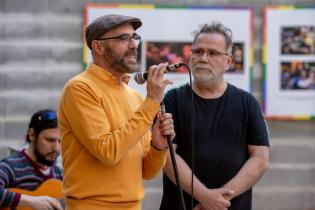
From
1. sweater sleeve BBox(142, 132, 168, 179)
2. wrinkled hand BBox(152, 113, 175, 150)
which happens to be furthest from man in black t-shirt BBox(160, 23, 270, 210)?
wrinkled hand BBox(152, 113, 175, 150)

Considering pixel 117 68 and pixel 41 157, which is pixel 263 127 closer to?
pixel 117 68

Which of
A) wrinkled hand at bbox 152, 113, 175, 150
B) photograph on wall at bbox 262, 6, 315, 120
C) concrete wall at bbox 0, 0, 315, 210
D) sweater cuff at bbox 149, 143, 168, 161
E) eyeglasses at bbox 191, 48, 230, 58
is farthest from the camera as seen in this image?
photograph on wall at bbox 262, 6, 315, 120

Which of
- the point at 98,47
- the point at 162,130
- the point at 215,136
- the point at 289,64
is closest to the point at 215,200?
the point at 215,136

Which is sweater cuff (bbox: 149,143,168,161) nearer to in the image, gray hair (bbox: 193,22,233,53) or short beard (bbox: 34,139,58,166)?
gray hair (bbox: 193,22,233,53)

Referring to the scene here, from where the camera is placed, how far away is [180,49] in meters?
4.75

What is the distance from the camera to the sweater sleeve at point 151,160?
8.54 feet

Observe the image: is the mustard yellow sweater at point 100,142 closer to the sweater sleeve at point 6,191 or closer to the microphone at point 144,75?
the microphone at point 144,75

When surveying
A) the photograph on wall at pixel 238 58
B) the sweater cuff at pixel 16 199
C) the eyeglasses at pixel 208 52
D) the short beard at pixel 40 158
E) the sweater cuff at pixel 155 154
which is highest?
the eyeglasses at pixel 208 52

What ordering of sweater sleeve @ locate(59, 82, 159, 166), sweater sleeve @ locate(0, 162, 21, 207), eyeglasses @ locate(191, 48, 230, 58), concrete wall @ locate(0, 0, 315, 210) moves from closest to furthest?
sweater sleeve @ locate(59, 82, 159, 166) < eyeglasses @ locate(191, 48, 230, 58) < sweater sleeve @ locate(0, 162, 21, 207) < concrete wall @ locate(0, 0, 315, 210)

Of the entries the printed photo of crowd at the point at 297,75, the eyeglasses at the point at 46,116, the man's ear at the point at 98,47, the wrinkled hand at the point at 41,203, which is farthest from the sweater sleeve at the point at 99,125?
the printed photo of crowd at the point at 297,75

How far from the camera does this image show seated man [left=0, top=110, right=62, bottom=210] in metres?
3.51

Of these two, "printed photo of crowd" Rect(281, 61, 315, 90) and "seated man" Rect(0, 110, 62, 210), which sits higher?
"printed photo of crowd" Rect(281, 61, 315, 90)

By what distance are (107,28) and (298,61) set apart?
2.58m

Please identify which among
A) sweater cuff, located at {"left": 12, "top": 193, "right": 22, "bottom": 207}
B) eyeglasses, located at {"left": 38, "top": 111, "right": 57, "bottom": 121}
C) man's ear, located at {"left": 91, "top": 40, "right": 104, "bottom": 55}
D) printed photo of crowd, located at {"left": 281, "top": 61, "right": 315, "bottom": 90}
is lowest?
sweater cuff, located at {"left": 12, "top": 193, "right": 22, "bottom": 207}
